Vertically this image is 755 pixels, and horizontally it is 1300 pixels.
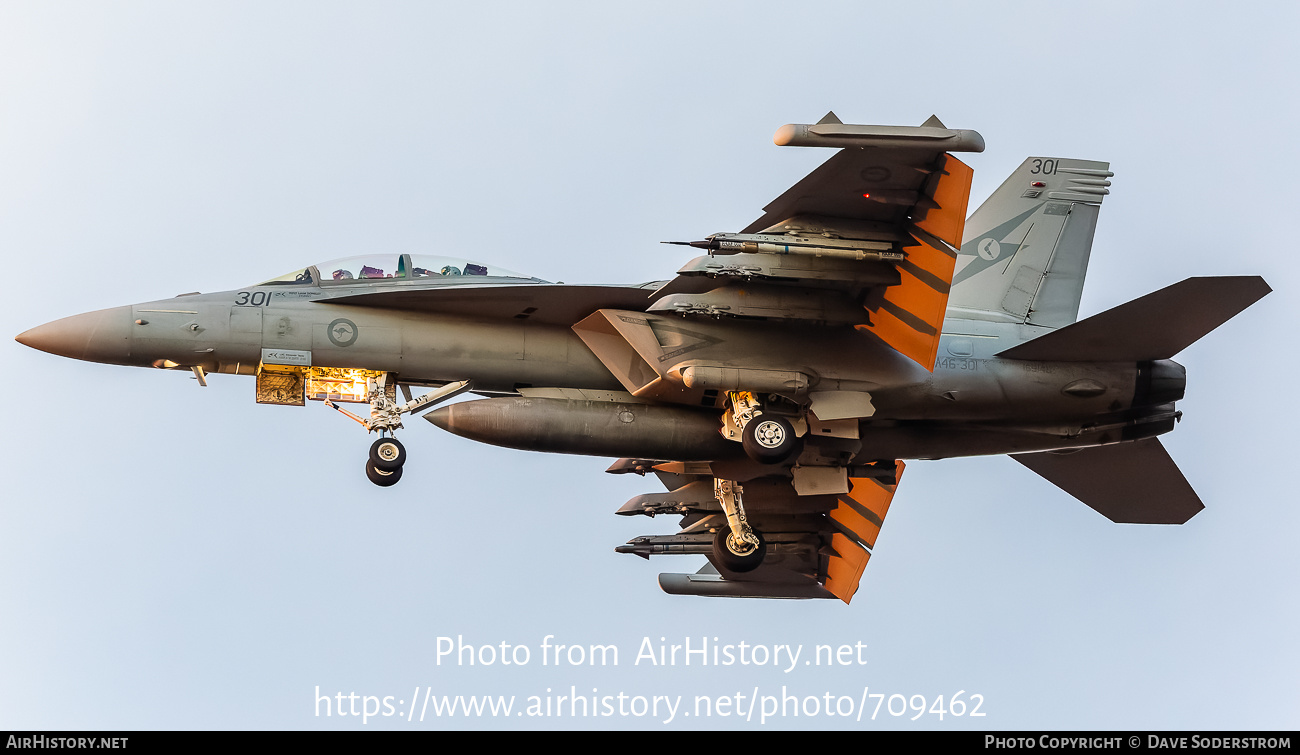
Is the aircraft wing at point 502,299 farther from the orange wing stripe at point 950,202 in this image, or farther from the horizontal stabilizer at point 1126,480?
the horizontal stabilizer at point 1126,480

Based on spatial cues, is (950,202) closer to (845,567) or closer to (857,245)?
(857,245)

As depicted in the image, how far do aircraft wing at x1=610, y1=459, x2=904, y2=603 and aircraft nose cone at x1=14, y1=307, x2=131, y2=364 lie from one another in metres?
7.95

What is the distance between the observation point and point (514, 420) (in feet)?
61.2

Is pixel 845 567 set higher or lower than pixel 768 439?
lower

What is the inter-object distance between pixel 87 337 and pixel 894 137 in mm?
9693

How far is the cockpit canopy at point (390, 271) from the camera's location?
1944cm

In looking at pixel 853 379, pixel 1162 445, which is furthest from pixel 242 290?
pixel 1162 445

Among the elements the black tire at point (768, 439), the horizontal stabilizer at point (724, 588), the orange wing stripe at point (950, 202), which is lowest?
the horizontal stabilizer at point (724, 588)

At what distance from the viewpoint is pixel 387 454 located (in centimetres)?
1864

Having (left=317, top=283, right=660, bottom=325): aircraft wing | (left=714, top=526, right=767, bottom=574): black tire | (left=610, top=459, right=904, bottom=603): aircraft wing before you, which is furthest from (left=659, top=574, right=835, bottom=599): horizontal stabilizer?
(left=317, top=283, right=660, bottom=325): aircraft wing

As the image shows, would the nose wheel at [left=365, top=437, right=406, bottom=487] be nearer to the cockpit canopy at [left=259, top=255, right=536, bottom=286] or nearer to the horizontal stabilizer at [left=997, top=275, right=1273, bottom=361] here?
the cockpit canopy at [left=259, top=255, right=536, bottom=286]

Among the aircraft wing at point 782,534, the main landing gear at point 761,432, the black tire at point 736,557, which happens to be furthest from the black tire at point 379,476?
the aircraft wing at point 782,534

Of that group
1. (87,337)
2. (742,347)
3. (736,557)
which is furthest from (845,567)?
(87,337)

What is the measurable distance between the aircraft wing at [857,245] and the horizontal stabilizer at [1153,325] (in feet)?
5.96
